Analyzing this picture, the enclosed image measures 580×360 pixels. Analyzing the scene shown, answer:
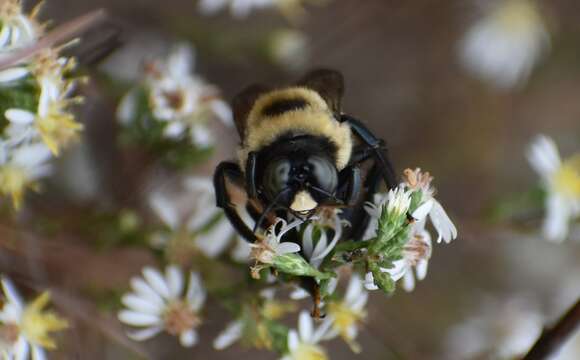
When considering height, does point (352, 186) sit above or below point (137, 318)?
above

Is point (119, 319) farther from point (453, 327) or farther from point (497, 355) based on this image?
point (453, 327)

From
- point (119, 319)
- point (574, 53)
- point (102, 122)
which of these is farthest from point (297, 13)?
point (119, 319)

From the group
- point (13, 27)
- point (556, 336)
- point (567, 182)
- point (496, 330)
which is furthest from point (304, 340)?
point (496, 330)

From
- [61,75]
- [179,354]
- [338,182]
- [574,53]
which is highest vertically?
[61,75]

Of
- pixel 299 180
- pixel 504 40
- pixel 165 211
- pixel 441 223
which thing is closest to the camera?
pixel 299 180

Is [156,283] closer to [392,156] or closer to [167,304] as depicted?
[167,304]

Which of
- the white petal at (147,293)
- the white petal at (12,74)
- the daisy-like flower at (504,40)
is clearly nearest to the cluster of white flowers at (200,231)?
the white petal at (147,293)

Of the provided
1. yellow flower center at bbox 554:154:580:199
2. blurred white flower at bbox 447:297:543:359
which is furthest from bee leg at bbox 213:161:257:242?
blurred white flower at bbox 447:297:543:359
